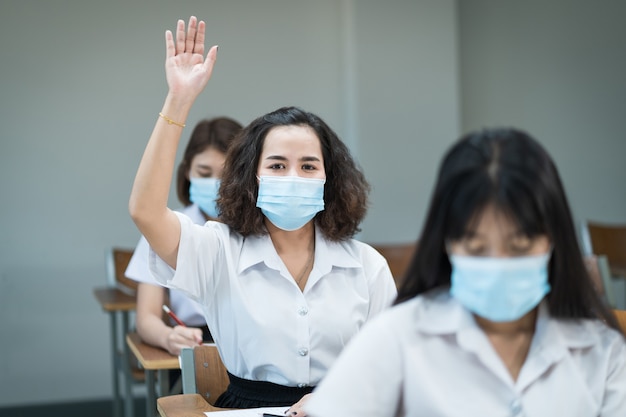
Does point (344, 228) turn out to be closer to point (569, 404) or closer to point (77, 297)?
point (569, 404)

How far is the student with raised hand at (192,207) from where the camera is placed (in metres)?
3.28

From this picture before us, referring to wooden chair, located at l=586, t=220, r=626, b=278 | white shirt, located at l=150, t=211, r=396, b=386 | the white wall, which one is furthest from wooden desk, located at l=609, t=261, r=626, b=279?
white shirt, located at l=150, t=211, r=396, b=386

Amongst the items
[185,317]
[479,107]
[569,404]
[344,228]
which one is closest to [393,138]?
[479,107]

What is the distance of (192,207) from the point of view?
341cm

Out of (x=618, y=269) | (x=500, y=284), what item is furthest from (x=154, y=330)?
(x=618, y=269)

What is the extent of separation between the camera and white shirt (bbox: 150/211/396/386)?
217 cm

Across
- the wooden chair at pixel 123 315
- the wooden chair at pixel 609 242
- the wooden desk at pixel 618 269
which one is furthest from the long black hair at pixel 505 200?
the wooden chair at pixel 609 242

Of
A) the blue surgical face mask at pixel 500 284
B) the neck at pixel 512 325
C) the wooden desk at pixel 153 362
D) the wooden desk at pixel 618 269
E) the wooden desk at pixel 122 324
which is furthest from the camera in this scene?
the wooden desk at pixel 618 269

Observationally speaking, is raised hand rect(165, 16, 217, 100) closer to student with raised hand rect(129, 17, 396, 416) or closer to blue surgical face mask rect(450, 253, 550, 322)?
student with raised hand rect(129, 17, 396, 416)

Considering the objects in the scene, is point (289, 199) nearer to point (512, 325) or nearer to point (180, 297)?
point (512, 325)

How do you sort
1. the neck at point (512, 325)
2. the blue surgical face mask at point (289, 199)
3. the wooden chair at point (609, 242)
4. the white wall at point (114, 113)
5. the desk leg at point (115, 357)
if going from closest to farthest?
the neck at point (512, 325) < the blue surgical face mask at point (289, 199) < the desk leg at point (115, 357) < the white wall at point (114, 113) < the wooden chair at point (609, 242)

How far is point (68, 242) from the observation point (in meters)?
5.03

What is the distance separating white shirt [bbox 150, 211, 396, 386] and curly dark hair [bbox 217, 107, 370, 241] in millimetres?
56

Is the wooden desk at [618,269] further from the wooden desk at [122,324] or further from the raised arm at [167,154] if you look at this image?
the raised arm at [167,154]
